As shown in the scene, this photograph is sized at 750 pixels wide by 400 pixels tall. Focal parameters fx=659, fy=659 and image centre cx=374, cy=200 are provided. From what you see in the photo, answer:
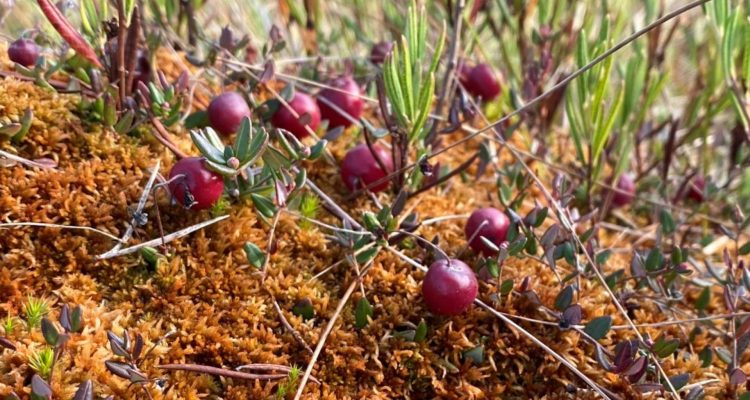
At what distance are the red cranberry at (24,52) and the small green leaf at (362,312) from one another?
51.9 inches

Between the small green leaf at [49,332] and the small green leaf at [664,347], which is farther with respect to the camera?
the small green leaf at [664,347]

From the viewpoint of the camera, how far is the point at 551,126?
3.06 metres

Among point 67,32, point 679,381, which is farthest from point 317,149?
point 679,381

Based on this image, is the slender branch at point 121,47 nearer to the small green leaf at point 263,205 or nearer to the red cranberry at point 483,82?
the small green leaf at point 263,205

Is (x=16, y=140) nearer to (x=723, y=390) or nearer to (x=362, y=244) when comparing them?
(x=362, y=244)

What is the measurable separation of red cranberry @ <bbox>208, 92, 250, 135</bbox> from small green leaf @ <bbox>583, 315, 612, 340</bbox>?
1.26 m

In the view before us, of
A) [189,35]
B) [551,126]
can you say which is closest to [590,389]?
[551,126]

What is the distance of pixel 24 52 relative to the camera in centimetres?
213

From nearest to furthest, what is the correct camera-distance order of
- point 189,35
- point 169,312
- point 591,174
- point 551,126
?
point 169,312, point 591,174, point 189,35, point 551,126

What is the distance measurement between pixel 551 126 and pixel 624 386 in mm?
1481

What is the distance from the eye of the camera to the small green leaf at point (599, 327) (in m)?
1.86

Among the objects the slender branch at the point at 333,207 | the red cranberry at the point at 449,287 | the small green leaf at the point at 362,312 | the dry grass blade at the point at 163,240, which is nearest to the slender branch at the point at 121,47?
the dry grass blade at the point at 163,240

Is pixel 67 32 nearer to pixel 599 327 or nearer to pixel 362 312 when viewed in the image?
pixel 362 312

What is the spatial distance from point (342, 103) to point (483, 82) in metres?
0.73
